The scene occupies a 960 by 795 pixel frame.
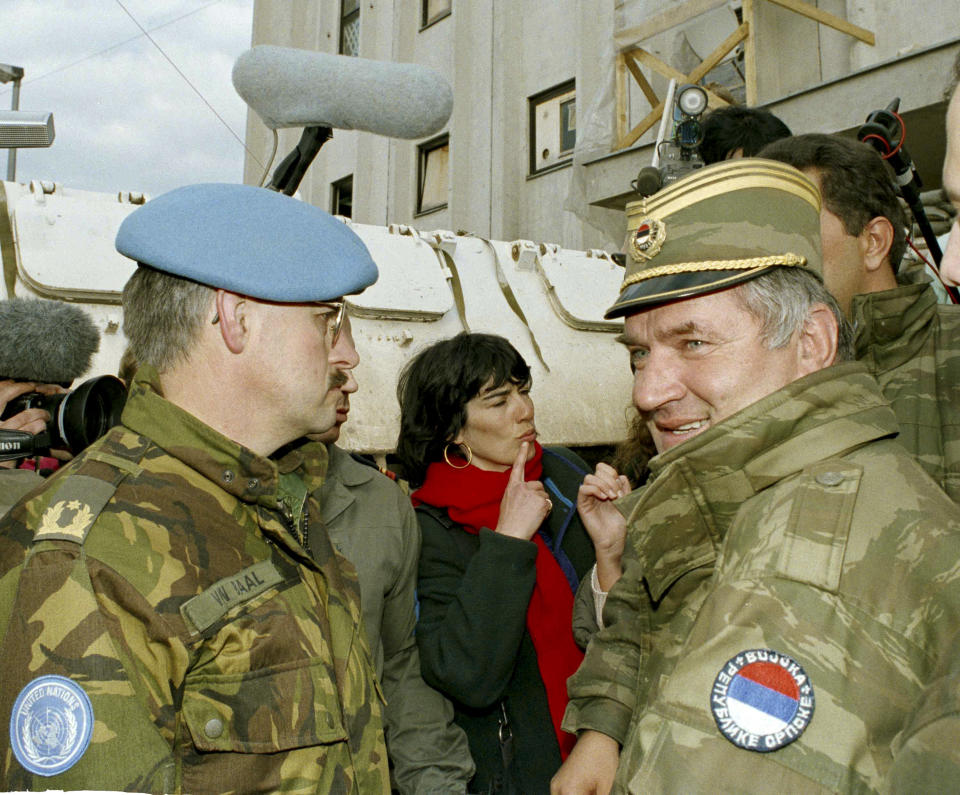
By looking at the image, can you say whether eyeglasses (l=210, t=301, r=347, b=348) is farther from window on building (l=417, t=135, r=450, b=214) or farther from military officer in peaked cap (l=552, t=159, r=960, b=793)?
window on building (l=417, t=135, r=450, b=214)

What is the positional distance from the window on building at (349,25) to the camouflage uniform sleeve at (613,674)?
13.6m

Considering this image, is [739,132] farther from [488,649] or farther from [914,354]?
[488,649]

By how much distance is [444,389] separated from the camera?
109 inches

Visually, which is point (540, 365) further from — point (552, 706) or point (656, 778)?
point (656, 778)

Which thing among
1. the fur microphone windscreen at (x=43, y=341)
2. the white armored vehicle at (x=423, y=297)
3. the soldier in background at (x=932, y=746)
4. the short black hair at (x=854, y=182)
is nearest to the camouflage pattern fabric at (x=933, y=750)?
the soldier in background at (x=932, y=746)

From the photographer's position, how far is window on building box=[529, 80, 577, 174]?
10.4 metres

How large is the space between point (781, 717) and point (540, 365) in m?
4.28

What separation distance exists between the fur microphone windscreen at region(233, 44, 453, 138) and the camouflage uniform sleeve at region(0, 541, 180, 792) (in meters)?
1.19

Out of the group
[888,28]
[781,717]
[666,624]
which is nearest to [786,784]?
[781,717]

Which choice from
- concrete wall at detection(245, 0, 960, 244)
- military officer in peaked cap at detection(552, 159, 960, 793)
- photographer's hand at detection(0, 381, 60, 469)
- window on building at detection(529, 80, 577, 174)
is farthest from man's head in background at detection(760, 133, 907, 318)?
window on building at detection(529, 80, 577, 174)

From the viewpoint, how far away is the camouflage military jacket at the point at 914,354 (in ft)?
6.56

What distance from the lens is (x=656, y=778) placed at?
102cm

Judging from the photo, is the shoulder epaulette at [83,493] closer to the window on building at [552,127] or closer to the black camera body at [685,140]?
the black camera body at [685,140]

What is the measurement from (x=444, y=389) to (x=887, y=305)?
134cm
